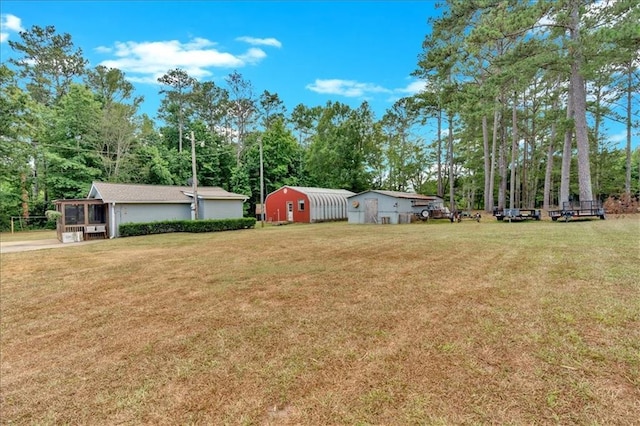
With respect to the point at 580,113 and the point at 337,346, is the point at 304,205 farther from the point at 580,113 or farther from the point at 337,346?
the point at 337,346

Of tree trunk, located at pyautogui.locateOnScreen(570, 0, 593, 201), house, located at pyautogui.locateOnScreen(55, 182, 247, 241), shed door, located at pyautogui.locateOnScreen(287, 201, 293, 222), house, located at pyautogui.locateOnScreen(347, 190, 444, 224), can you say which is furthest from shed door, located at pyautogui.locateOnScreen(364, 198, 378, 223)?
tree trunk, located at pyautogui.locateOnScreen(570, 0, 593, 201)

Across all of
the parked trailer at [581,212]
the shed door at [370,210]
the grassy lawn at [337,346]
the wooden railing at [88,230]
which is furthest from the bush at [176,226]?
the parked trailer at [581,212]

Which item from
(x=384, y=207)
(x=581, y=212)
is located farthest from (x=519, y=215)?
(x=384, y=207)

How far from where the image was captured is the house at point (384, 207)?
19688 mm

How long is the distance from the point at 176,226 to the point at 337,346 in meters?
15.6

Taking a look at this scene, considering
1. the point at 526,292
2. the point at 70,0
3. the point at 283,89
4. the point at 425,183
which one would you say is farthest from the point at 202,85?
the point at 526,292

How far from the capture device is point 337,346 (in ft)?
10.2

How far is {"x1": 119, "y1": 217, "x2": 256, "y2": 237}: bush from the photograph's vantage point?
15.6m

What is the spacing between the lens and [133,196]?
17219 mm

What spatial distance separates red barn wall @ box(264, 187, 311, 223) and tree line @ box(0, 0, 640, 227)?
4.43 metres

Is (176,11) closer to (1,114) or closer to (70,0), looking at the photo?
(70,0)

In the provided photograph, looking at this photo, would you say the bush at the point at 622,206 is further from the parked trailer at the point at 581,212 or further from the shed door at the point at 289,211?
the shed door at the point at 289,211

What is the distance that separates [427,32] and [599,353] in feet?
84.1

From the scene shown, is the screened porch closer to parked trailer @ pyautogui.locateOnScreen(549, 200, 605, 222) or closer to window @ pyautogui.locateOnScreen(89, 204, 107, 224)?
window @ pyautogui.locateOnScreen(89, 204, 107, 224)
